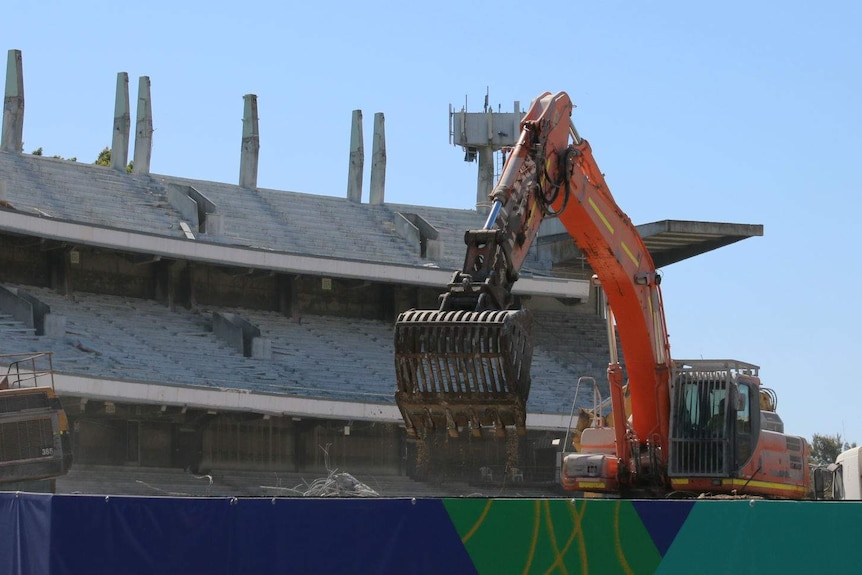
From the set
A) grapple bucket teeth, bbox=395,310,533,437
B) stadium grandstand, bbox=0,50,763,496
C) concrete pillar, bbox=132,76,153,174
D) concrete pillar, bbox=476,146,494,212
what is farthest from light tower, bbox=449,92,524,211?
grapple bucket teeth, bbox=395,310,533,437

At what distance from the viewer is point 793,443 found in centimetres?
2338

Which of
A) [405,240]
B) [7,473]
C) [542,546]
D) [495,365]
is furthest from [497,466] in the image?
[542,546]

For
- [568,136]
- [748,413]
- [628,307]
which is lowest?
[748,413]

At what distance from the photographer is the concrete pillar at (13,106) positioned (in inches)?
1804

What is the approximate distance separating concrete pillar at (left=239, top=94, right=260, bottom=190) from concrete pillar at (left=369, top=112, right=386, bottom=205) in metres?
4.51

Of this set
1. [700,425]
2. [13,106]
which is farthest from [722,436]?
[13,106]

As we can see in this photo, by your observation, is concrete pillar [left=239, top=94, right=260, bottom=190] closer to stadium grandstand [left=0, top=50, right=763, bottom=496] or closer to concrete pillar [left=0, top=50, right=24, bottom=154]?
stadium grandstand [left=0, top=50, right=763, bottom=496]

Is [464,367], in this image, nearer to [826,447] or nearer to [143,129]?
[143,129]

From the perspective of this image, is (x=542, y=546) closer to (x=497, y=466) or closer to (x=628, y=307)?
(x=628, y=307)

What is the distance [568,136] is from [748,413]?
4.98m

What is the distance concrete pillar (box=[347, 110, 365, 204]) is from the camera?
5325 cm

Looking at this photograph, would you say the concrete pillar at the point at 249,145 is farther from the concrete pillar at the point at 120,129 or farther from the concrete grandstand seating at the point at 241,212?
the concrete pillar at the point at 120,129

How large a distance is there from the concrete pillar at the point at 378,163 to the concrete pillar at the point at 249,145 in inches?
178

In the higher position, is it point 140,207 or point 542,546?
point 140,207
